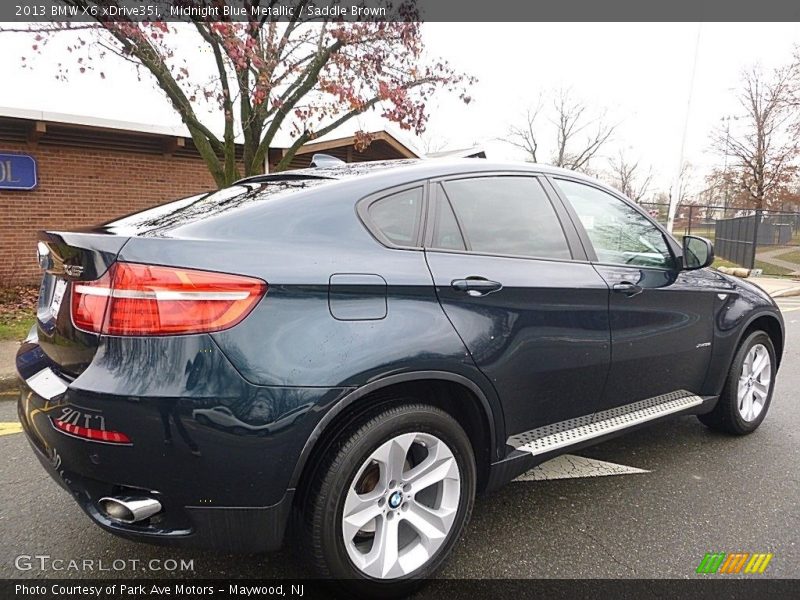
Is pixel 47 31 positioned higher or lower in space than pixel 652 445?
higher

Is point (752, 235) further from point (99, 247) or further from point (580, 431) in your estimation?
point (99, 247)

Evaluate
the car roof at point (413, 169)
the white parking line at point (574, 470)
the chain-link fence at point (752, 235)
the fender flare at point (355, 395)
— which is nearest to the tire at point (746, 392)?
the white parking line at point (574, 470)

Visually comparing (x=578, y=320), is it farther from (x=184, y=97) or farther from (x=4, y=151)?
(x=4, y=151)

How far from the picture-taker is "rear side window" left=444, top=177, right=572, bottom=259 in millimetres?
2396

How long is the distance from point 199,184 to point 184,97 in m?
3.06

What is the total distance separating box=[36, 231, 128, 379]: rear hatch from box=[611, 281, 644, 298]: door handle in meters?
2.22

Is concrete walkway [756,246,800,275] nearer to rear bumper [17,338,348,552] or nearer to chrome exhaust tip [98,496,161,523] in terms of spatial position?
rear bumper [17,338,348,552]

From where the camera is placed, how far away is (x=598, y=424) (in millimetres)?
2717

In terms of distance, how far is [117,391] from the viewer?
1.68 meters

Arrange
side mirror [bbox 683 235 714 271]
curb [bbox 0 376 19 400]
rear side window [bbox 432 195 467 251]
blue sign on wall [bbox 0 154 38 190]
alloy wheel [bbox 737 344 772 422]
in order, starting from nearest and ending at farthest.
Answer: rear side window [bbox 432 195 467 251] < side mirror [bbox 683 235 714 271] < alloy wheel [bbox 737 344 772 422] < curb [bbox 0 376 19 400] < blue sign on wall [bbox 0 154 38 190]

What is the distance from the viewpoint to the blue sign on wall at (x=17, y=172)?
850cm

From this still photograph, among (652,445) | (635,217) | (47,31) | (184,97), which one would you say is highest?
(47,31)

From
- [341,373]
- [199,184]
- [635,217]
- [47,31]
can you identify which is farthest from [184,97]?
[341,373]

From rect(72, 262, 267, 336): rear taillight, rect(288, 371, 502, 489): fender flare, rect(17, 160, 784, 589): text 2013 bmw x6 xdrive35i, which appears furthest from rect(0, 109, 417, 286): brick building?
rect(288, 371, 502, 489): fender flare
